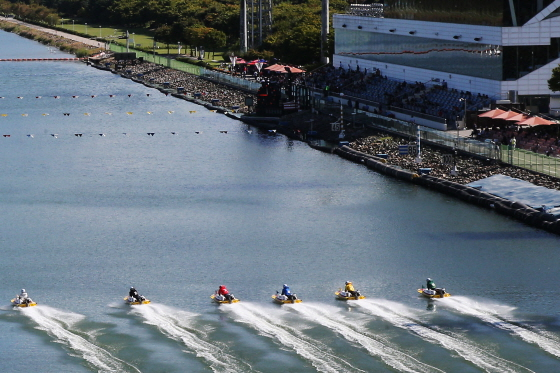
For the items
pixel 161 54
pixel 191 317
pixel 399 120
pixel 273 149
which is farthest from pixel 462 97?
pixel 161 54

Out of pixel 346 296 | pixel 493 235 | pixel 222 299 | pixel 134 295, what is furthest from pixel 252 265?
pixel 493 235

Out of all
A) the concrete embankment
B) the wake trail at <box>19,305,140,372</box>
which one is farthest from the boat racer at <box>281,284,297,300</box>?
the concrete embankment

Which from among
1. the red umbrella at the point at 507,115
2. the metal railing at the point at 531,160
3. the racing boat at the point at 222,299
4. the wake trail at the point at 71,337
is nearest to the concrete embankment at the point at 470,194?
the metal railing at the point at 531,160

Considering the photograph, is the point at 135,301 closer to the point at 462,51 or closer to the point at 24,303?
the point at 24,303

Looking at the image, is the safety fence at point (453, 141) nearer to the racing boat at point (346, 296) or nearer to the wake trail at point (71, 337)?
the racing boat at point (346, 296)

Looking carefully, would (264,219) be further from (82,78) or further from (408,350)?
(82,78)
